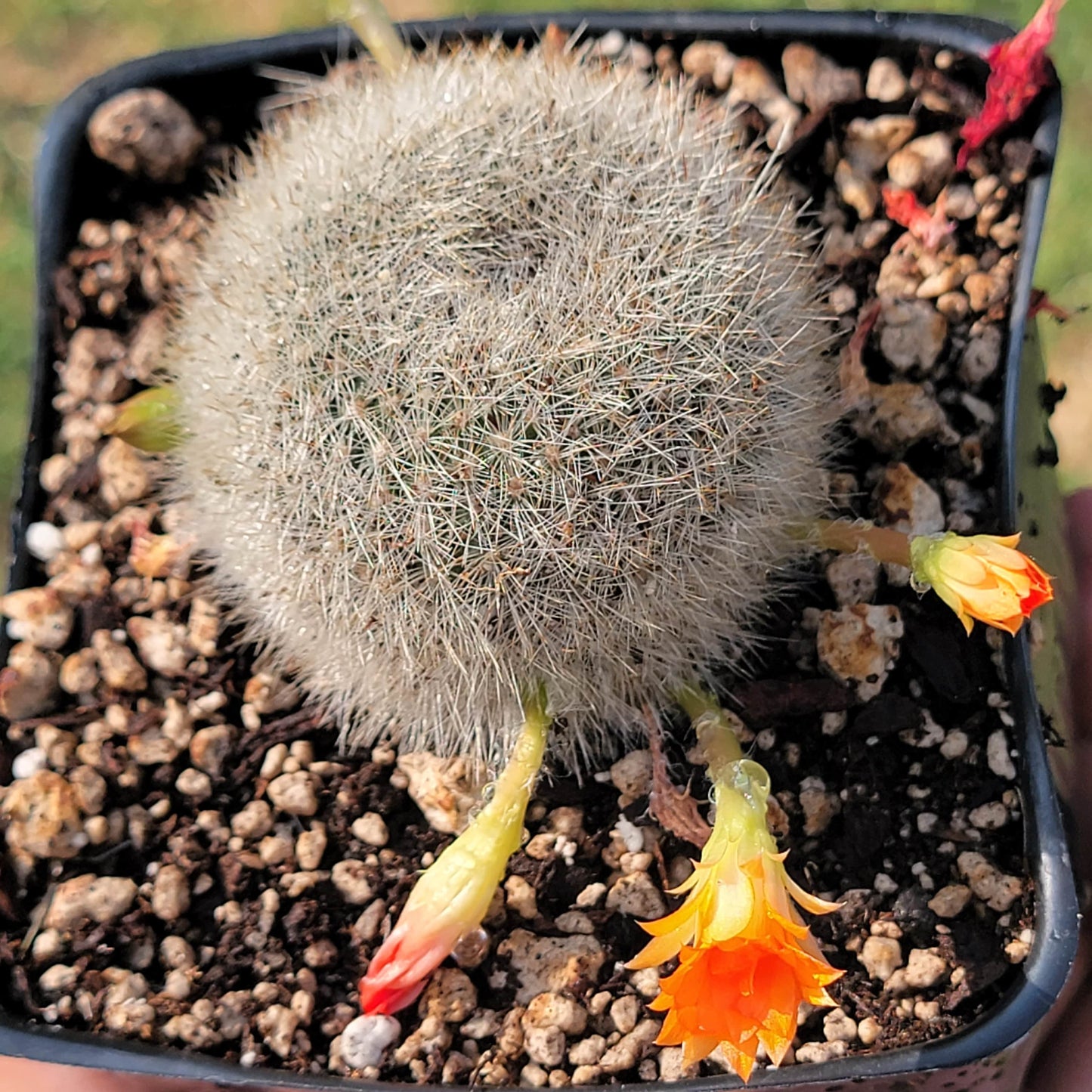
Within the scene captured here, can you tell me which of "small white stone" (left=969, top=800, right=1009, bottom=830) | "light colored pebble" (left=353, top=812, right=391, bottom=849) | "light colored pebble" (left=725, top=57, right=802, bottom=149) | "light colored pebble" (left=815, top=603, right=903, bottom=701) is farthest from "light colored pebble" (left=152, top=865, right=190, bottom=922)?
"light colored pebble" (left=725, top=57, right=802, bottom=149)

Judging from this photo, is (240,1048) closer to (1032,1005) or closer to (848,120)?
(1032,1005)

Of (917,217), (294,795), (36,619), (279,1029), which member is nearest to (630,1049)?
(279,1029)

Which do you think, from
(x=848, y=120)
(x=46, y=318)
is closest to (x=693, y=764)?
(x=848, y=120)

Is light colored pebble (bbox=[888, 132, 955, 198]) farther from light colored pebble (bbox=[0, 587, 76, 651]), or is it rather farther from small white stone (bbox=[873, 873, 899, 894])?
light colored pebble (bbox=[0, 587, 76, 651])

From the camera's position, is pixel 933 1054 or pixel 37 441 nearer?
pixel 933 1054

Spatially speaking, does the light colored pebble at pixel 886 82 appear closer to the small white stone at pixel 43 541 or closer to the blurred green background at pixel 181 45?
the blurred green background at pixel 181 45

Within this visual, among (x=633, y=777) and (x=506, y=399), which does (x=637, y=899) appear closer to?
(x=633, y=777)

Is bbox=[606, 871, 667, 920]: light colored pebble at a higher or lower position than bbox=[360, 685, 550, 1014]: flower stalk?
lower
